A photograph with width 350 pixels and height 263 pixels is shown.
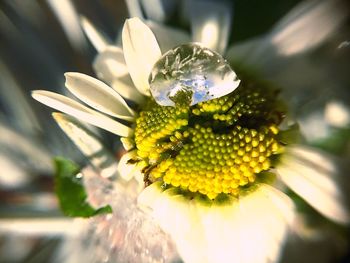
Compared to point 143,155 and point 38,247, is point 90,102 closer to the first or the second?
point 143,155

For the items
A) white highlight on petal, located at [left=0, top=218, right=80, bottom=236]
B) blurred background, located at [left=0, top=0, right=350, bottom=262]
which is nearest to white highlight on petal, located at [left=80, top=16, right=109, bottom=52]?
blurred background, located at [left=0, top=0, right=350, bottom=262]

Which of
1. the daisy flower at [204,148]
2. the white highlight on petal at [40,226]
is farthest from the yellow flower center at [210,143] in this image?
the white highlight on petal at [40,226]

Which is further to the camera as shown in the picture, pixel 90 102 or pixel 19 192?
pixel 19 192

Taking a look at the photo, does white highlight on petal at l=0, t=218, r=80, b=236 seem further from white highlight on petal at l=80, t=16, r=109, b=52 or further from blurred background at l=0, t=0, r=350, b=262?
white highlight on petal at l=80, t=16, r=109, b=52

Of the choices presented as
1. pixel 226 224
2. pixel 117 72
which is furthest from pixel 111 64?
pixel 226 224

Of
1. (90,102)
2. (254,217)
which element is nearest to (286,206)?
(254,217)

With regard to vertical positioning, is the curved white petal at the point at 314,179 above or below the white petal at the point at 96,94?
above

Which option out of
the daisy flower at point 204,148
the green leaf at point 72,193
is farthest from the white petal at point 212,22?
the green leaf at point 72,193

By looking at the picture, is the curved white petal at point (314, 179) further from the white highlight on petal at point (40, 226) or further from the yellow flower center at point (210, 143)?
the white highlight on petal at point (40, 226)

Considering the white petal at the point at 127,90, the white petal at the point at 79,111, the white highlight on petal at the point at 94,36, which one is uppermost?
the white highlight on petal at the point at 94,36
